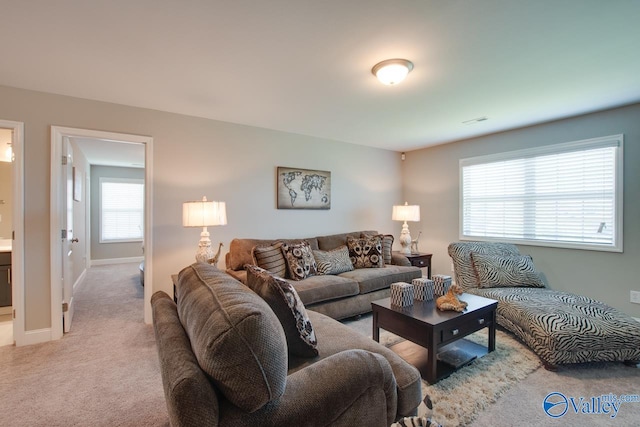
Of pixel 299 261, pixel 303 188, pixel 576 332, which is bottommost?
pixel 576 332

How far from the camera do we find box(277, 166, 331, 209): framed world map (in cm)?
412

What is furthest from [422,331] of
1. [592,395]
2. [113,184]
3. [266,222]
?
[113,184]

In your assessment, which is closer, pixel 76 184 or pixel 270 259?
pixel 270 259

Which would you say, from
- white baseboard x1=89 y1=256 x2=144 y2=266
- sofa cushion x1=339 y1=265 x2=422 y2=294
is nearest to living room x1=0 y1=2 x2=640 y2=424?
sofa cushion x1=339 y1=265 x2=422 y2=294

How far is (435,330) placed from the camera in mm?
2035

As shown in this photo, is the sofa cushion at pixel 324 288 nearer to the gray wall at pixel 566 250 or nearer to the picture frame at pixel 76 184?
the gray wall at pixel 566 250

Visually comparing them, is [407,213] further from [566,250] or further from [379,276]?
[566,250]

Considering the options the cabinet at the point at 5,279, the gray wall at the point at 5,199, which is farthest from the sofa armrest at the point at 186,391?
the gray wall at the point at 5,199

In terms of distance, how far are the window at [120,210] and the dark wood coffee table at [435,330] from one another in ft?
23.1

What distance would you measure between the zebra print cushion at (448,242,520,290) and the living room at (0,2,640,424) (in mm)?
768

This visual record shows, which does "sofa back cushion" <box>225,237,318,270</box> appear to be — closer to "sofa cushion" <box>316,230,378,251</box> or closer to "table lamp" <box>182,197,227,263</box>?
"table lamp" <box>182,197,227,263</box>

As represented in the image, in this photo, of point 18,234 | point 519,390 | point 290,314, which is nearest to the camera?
point 290,314

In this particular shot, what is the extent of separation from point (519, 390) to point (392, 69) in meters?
2.44

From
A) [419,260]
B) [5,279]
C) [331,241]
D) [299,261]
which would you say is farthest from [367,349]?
[5,279]
